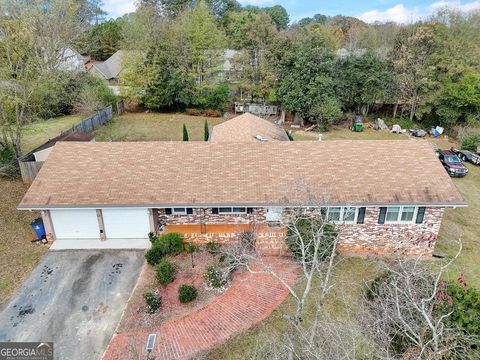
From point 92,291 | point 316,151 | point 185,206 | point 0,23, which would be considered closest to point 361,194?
point 316,151

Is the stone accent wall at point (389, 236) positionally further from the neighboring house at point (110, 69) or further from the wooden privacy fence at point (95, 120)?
the neighboring house at point (110, 69)

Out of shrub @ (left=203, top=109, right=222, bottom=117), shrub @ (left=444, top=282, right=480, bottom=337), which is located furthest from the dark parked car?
shrub @ (left=203, top=109, right=222, bottom=117)

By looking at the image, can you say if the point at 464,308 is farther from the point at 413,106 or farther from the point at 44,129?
the point at 44,129

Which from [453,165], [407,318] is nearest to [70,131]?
[407,318]

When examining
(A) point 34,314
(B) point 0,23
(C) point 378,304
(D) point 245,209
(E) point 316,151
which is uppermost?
(B) point 0,23

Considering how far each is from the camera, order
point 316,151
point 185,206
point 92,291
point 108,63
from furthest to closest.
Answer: point 108,63
point 316,151
point 185,206
point 92,291

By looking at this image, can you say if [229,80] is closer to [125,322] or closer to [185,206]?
[185,206]
